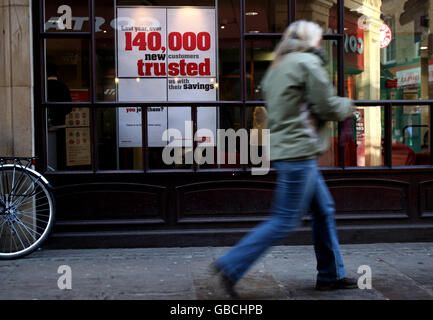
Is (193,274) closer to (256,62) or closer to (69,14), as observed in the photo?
(256,62)

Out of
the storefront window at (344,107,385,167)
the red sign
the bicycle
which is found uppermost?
the red sign

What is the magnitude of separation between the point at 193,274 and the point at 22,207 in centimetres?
206

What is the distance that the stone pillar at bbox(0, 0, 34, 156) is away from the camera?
6.04m

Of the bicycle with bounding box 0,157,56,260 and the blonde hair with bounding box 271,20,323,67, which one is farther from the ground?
the blonde hair with bounding box 271,20,323,67

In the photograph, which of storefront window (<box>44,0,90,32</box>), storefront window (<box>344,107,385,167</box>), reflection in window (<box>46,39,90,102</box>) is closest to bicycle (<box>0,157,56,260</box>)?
reflection in window (<box>46,39,90,102</box>)

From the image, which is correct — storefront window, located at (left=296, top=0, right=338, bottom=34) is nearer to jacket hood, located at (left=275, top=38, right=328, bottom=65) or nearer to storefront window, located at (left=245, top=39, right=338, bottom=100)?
storefront window, located at (left=245, top=39, right=338, bottom=100)

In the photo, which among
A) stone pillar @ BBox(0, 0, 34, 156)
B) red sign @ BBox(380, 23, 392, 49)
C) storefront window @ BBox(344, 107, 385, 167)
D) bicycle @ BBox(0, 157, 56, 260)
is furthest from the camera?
red sign @ BBox(380, 23, 392, 49)

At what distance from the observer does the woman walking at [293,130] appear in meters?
4.14

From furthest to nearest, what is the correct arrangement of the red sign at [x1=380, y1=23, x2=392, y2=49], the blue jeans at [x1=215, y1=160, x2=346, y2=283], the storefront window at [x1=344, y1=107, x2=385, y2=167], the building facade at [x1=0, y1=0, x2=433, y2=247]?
the red sign at [x1=380, y1=23, x2=392, y2=49] → the storefront window at [x1=344, y1=107, x2=385, y2=167] → the building facade at [x1=0, y1=0, x2=433, y2=247] → the blue jeans at [x1=215, y1=160, x2=346, y2=283]

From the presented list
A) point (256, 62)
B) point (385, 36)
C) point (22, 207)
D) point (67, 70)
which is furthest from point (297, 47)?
point (22, 207)

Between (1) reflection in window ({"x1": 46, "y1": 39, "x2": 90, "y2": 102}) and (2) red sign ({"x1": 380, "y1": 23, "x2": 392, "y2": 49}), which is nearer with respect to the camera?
(1) reflection in window ({"x1": 46, "y1": 39, "x2": 90, "y2": 102})

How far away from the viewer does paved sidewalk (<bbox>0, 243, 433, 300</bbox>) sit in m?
4.55

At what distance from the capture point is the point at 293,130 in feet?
13.8

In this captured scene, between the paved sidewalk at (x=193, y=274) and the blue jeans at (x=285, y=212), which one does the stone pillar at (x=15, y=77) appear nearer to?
the paved sidewalk at (x=193, y=274)
